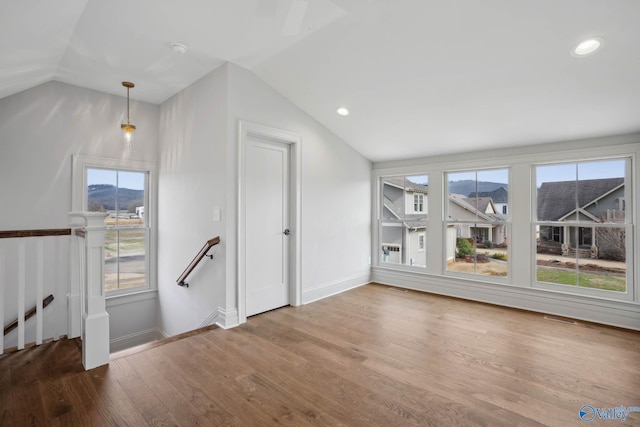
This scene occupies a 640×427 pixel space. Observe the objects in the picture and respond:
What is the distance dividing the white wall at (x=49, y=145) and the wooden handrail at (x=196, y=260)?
1.17 meters

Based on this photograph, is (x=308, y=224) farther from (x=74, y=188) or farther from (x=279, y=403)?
(x=74, y=188)

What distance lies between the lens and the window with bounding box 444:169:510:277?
425cm

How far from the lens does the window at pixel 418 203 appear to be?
4.98 m

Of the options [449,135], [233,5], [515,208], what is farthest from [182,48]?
[515,208]

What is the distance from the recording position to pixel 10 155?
11.2 ft

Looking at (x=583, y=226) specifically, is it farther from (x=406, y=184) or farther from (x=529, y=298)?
(x=406, y=184)

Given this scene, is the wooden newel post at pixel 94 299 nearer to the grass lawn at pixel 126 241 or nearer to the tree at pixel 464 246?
the grass lawn at pixel 126 241

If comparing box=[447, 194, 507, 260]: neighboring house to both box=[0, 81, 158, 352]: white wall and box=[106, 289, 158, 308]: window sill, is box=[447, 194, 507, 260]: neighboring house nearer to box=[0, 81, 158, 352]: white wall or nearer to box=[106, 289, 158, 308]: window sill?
box=[106, 289, 158, 308]: window sill

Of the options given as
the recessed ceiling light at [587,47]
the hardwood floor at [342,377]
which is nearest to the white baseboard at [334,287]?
the hardwood floor at [342,377]

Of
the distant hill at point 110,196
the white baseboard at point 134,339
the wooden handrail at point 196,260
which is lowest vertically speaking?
the white baseboard at point 134,339

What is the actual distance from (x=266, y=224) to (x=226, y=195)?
72 centimetres

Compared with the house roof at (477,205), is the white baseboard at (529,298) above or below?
below

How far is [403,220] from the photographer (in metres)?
5.16

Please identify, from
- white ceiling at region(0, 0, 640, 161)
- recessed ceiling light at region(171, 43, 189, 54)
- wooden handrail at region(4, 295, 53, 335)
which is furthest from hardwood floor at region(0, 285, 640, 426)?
recessed ceiling light at region(171, 43, 189, 54)
